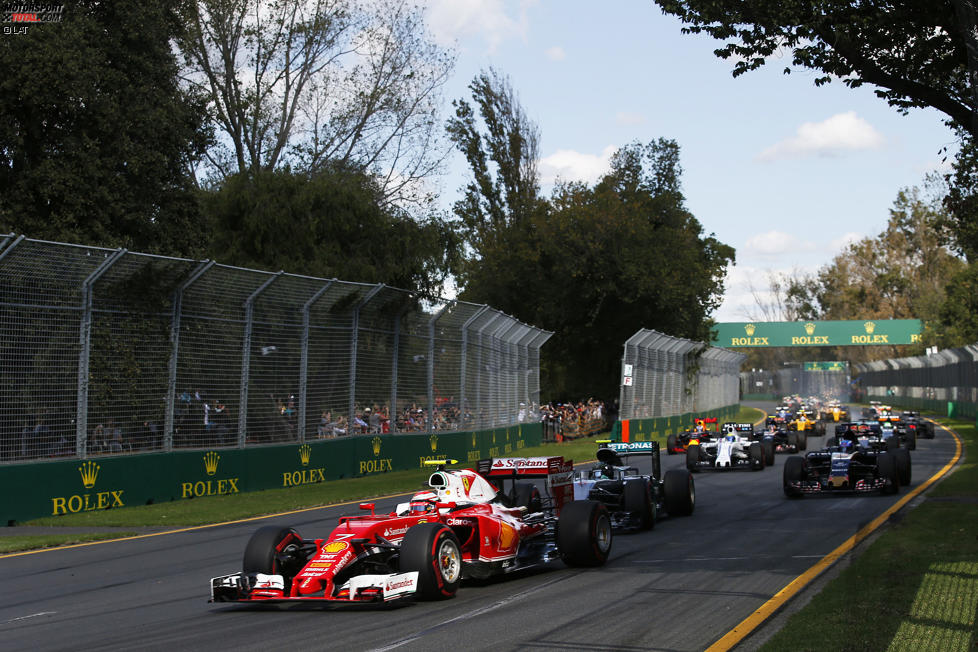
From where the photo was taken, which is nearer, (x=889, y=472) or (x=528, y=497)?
(x=528, y=497)

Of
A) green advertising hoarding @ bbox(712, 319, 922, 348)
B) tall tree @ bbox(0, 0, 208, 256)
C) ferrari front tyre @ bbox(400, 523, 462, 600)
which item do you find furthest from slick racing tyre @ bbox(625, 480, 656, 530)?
green advertising hoarding @ bbox(712, 319, 922, 348)

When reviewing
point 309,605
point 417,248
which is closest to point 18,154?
point 417,248

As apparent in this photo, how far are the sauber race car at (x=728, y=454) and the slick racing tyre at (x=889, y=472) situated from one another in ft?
19.3

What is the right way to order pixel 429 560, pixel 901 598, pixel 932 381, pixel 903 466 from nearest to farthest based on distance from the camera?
pixel 901 598
pixel 429 560
pixel 903 466
pixel 932 381

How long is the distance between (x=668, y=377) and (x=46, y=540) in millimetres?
35333

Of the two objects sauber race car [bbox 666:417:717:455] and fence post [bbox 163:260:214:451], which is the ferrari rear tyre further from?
fence post [bbox 163:260:214:451]

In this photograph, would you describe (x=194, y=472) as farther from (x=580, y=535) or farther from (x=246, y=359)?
(x=580, y=535)

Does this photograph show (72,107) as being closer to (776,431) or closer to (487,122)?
(776,431)

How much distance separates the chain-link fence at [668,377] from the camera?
127 ft

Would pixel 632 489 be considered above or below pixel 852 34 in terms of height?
below

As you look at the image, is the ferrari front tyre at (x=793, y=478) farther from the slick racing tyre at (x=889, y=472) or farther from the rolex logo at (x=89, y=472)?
the rolex logo at (x=89, y=472)

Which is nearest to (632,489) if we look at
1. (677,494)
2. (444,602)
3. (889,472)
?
(677,494)

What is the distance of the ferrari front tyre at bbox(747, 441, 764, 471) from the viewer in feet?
78.9

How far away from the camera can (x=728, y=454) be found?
2422cm
